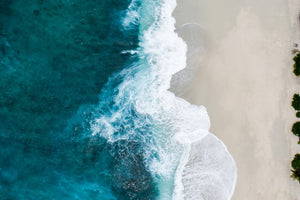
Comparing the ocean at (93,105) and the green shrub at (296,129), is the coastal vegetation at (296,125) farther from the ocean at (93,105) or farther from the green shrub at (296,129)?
the ocean at (93,105)

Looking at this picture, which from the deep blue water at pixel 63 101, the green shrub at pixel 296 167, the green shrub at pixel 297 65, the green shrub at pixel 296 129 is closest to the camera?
the green shrub at pixel 296 167

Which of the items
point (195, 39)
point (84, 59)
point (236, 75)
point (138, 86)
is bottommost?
point (236, 75)

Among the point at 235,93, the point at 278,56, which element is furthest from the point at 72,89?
the point at 278,56

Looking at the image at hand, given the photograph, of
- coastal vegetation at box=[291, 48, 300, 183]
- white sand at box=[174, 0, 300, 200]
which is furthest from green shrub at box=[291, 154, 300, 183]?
white sand at box=[174, 0, 300, 200]

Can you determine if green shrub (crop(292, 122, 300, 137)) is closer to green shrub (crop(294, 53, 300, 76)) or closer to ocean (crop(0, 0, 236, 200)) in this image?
green shrub (crop(294, 53, 300, 76))

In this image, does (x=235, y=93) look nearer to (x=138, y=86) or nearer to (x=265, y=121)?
(x=265, y=121)

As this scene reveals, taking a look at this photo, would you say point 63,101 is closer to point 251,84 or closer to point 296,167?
point 251,84

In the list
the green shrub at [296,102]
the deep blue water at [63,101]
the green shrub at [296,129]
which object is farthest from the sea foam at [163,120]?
the green shrub at [296,102]
